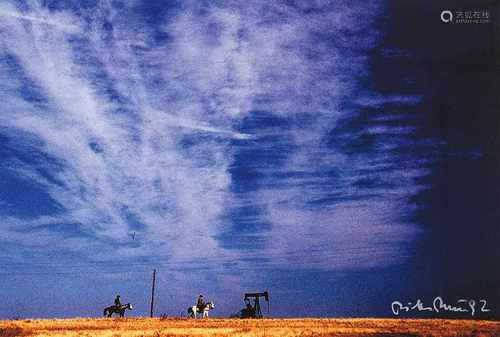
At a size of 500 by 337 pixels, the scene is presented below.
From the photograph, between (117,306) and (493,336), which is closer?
(493,336)

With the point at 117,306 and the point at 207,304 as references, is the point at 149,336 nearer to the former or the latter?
the point at 207,304

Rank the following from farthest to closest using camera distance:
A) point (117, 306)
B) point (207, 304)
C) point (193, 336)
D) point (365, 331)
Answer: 1. point (117, 306)
2. point (207, 304)
3. point (365, 331)
4. point (193, 336)

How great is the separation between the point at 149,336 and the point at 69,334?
3.78m

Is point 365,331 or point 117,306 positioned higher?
point 117,306

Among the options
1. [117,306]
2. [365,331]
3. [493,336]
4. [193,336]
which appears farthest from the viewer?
[117,306]

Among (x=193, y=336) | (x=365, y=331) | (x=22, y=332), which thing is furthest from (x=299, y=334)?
(x=22, y=332)

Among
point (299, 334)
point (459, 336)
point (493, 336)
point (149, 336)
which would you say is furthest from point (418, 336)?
point (149, 336)

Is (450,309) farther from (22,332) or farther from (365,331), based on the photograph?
(22,332)

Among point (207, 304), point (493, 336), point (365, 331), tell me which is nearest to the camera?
point (493, 336)

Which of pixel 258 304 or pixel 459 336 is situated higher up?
pixel 258 304

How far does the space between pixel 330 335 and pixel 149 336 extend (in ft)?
27.0

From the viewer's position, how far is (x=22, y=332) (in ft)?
71.8

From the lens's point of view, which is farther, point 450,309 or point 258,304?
point 258,304

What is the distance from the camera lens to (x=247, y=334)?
2014 centimetres
